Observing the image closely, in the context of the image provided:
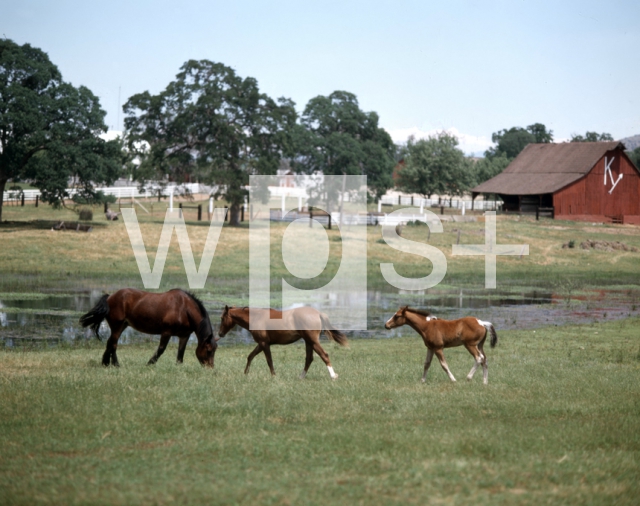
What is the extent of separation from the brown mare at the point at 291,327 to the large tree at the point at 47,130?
32.0 metres

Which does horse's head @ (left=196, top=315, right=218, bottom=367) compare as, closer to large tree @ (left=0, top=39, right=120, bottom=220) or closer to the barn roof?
large tree @ (left=0, top=39, right=120, bottom=220)

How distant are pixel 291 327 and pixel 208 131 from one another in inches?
1512

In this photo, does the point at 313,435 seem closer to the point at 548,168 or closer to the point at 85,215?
the point at 85,215

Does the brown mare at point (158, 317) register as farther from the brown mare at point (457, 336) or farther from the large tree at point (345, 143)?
the large tree at point (345, 143)

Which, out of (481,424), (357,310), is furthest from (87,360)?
(357,310)

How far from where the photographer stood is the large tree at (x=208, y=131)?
4919cm

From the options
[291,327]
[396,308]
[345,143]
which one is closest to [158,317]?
[291,327]

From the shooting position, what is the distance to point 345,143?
212 ft

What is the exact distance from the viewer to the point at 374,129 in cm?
6819

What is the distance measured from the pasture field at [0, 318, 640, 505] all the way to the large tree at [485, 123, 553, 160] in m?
137

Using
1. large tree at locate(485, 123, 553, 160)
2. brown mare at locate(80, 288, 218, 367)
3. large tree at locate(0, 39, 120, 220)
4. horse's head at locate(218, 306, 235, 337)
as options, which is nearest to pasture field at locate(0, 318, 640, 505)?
brown mare at locate(80, 288, 218, 367)

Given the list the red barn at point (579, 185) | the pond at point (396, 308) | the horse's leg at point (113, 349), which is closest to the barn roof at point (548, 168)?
the red barn at point (579, 185)

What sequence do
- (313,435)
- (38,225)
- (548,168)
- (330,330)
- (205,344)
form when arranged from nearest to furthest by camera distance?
(313,435) < (330,330) < (205,344) < (38,225) < (548,168)

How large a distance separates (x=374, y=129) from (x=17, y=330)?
50.5 metres
